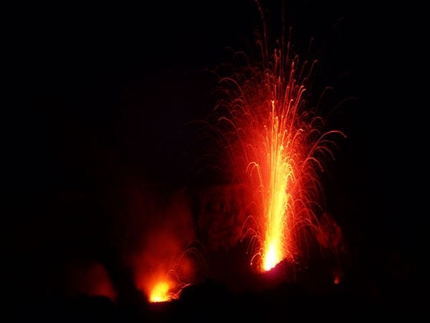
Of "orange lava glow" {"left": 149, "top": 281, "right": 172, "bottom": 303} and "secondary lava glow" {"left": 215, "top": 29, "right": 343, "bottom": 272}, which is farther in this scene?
"secondary lava glow" {"left": 215, "top": 29, "right": 343, "bottom": 272}

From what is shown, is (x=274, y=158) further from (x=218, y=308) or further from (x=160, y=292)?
(x=218, y=308)

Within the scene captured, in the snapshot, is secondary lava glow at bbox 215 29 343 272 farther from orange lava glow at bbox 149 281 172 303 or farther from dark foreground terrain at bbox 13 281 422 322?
dark foreground terrain at bbox 13 281 422 322

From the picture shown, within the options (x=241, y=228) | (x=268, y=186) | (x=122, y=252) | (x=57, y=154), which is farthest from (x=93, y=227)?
(x=268, y=186)

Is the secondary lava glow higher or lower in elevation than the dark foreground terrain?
higher

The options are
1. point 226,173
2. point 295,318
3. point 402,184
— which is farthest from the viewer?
point 402,184

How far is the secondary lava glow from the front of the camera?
15.8m

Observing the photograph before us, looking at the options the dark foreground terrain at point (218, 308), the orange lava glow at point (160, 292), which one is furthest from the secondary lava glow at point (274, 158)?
the dark foreground terrain at point (218, 308)

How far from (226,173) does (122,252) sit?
18.3 feet

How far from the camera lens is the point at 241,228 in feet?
52.9

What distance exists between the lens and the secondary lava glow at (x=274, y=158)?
622 inches

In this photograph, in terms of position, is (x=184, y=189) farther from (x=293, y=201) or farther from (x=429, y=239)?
(x=429, y=239)

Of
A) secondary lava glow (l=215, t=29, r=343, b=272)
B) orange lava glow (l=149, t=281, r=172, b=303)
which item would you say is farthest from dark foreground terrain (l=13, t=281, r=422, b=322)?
secondary lava glow (l=215, t=29, r=343, b=272)

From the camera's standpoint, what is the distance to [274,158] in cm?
1588

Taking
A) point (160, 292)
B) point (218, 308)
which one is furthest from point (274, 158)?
point (218, 308)
